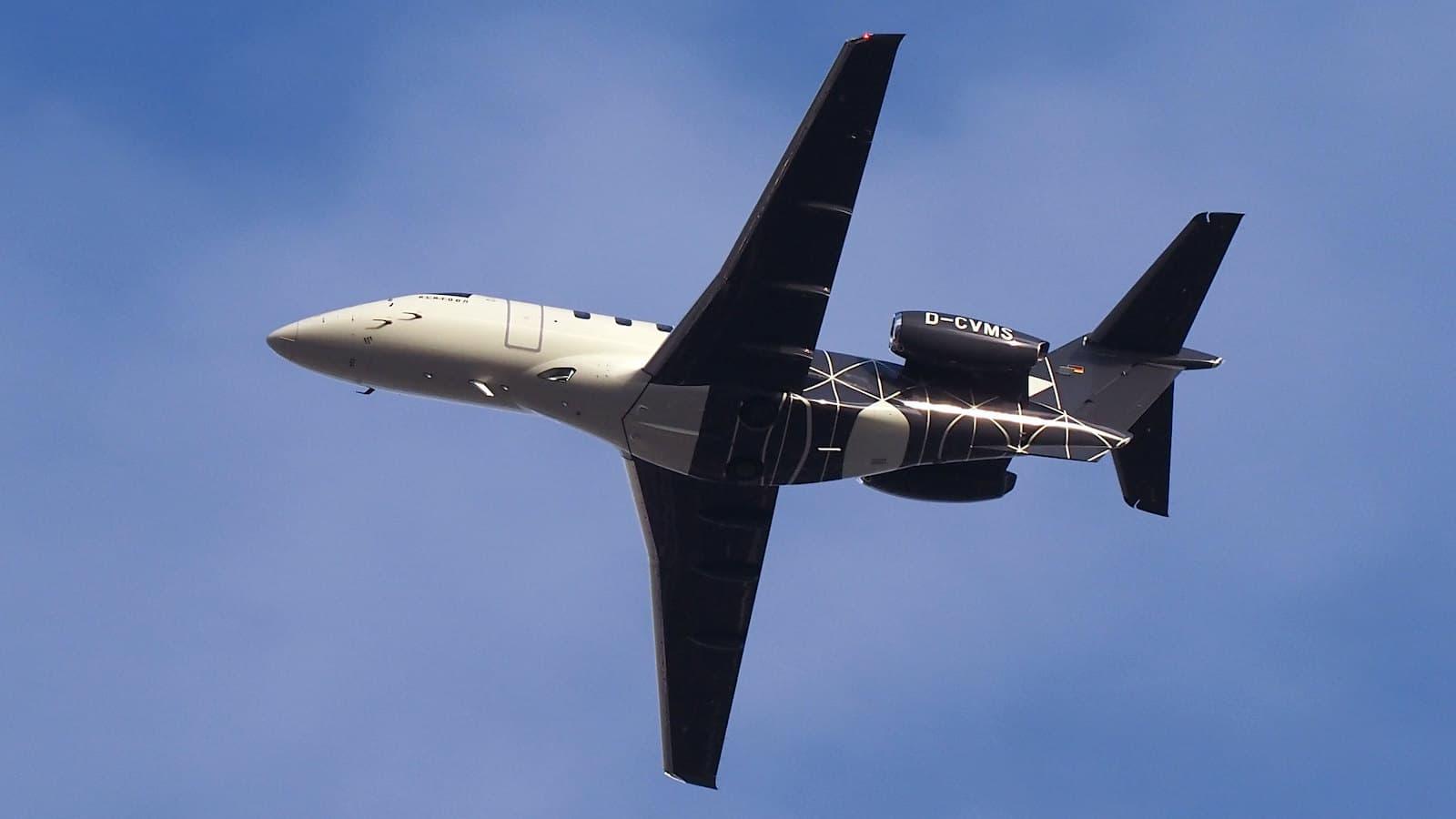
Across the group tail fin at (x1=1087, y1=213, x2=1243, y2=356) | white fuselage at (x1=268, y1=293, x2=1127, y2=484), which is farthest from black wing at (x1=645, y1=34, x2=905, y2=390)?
tail fin at (x1=1087, y1=213, x2=1243, y2=356)

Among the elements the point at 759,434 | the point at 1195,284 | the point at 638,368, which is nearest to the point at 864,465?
the point at 759,434

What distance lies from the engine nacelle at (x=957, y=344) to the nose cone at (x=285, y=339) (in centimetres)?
1627

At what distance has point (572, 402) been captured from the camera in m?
52.0

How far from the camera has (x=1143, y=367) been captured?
Result: 56250mm

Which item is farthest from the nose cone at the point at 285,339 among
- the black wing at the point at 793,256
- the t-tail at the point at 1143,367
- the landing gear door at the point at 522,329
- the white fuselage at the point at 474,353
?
the t-tail at the point at 1143,367

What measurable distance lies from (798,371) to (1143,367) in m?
11.4

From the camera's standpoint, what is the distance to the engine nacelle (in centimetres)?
5244

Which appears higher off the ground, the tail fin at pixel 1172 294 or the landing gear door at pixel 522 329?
the tail fin at pixel 1172 294

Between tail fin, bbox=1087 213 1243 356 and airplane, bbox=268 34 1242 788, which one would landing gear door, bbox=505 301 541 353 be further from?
tail fin, bbox=1087 213 1243 356

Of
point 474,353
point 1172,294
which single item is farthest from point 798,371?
point 1172,294

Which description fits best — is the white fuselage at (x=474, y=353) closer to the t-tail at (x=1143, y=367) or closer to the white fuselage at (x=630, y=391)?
the white fuselage at (x=630, y=391)

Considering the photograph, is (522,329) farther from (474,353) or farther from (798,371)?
(798,371)

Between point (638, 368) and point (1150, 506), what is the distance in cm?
1599

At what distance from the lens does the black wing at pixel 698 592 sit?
56906mm
